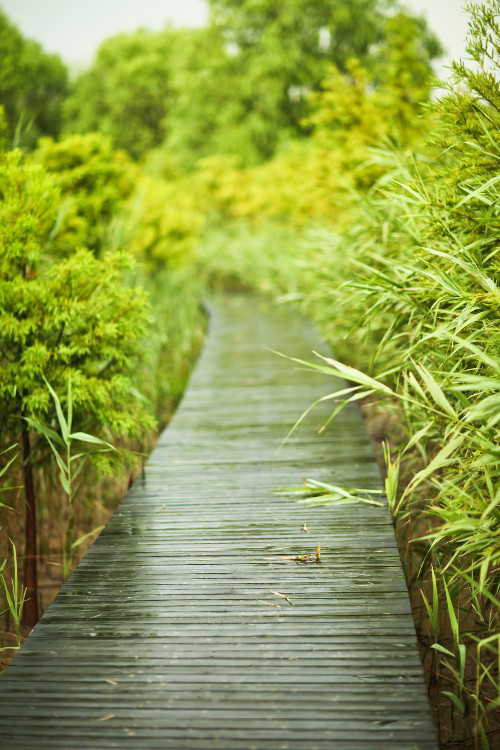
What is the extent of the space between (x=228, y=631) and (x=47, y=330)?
4.84 feet

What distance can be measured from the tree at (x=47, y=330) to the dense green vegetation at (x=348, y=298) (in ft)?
0.03

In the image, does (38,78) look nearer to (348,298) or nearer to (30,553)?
(348,298)

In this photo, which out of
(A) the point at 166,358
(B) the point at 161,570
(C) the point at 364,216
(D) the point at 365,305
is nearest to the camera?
(B) the point at 161,570

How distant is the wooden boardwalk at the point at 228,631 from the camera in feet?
4.96

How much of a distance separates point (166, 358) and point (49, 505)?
325 centimetres

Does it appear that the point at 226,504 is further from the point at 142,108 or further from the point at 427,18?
the point at 142,108

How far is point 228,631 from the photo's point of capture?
185 centimetres

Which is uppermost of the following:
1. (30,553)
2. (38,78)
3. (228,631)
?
(38,78)

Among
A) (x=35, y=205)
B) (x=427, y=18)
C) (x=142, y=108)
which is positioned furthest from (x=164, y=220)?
(x=142, y=108)

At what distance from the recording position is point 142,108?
1126 inches

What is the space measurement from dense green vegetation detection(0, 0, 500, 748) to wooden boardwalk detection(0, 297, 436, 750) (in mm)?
209

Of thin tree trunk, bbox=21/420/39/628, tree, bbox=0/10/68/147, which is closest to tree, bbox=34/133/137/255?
thin tree trunk, bbox=21/420/39/628

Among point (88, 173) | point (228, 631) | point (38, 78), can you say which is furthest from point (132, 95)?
point (228, 631)

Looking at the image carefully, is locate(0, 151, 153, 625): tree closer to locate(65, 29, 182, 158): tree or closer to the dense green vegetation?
→ the dense green vegetation
